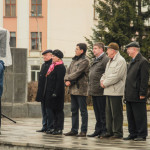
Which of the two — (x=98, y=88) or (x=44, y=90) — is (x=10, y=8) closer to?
(x=44, y=90)

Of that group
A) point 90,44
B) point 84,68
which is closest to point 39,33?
point 90,44

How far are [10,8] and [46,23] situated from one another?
13.0 ft

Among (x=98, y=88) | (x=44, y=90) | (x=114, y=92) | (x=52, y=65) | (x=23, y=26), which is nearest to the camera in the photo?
(x=114, y=92)

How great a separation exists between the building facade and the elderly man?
49198 mm

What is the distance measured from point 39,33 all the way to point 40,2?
3168mm

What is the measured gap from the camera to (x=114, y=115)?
41.8 feet

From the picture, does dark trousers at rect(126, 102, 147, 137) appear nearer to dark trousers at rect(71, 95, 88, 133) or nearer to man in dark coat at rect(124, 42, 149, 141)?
man in dark coat at rect(124, 42, 149, 141)

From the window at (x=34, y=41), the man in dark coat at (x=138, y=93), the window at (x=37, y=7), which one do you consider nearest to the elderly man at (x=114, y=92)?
the man in dark coat at (x=138, y=93)

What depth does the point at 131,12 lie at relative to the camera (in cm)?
4041

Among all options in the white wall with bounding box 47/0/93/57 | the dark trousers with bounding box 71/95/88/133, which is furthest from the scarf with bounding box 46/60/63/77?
the white wall with bounding box 47/0/93/57

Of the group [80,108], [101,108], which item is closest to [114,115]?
[101,108]

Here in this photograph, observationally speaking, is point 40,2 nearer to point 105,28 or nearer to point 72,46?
point 72,46

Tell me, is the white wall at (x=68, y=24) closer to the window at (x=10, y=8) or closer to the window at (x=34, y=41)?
the window at (x=34, y=41)

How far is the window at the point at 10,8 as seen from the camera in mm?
62875
